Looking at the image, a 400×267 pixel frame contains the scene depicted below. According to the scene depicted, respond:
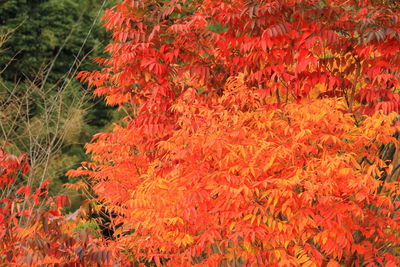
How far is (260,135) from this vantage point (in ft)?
17.0

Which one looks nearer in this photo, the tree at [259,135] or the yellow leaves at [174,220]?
the tree at [259,135]

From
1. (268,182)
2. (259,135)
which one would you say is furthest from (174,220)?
(259,135)

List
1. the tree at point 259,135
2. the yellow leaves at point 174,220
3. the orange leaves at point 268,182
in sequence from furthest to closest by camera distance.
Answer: the yellow leaves at point 174,220 < the tree at point 259,135 < the orange leaves at point 268,182

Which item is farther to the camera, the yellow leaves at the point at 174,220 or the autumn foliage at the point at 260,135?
the yellow leaves at the point at 174,220

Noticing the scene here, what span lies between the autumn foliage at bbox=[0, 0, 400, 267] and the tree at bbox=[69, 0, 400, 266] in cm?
2

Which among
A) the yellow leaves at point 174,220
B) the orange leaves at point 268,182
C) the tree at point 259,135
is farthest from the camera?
the yellow leaves at point 174,220

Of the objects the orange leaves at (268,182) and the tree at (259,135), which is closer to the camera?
the orange leaves at (268,182)

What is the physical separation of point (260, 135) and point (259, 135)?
2 cm

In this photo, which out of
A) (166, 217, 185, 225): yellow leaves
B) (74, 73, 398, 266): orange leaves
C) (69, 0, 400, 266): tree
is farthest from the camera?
(166, 217, 185, 225): yellow leaves

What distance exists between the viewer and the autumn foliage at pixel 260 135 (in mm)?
4848

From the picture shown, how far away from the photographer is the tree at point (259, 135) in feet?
15.9

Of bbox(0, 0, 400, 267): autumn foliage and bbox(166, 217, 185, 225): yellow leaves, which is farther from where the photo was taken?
bbox(166, 217, 185, 225): yellow leaves

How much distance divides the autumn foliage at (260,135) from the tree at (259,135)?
2 centimetres

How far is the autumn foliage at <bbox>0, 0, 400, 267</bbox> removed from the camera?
15.9 ft
